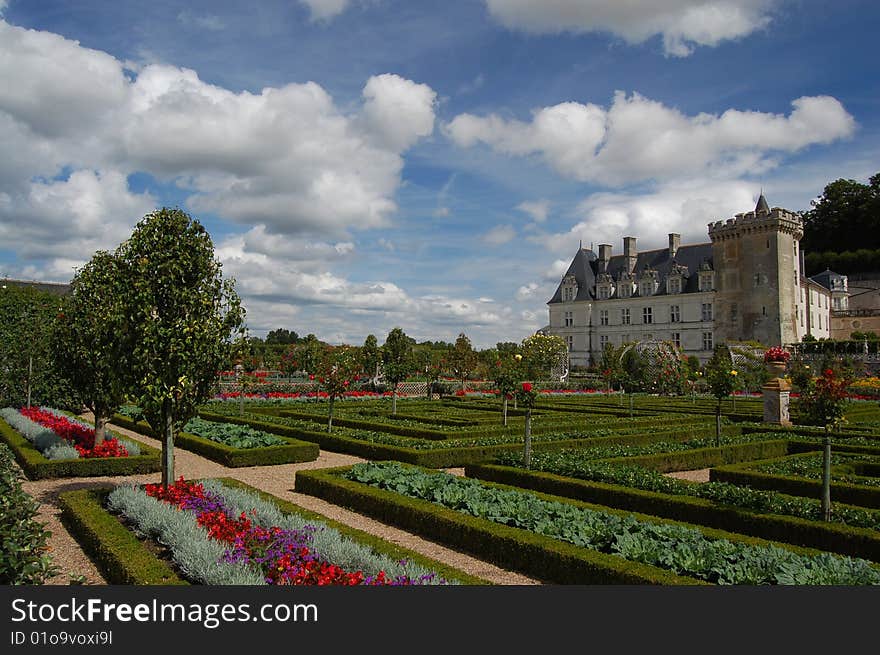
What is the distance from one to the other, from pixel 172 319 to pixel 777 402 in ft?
63.7

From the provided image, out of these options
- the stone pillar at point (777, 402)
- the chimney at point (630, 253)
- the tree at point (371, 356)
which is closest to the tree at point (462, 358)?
the tree at point (371, 356)

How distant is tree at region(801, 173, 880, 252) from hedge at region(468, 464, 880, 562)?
73054 mm

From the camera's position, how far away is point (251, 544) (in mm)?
6988

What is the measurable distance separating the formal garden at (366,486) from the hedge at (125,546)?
37mm

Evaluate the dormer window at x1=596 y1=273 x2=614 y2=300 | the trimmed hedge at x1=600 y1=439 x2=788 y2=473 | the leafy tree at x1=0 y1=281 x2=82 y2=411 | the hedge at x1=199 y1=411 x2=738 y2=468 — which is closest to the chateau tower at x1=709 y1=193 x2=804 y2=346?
the dormer window at x1=596 y1=273 x2=614 y2=300

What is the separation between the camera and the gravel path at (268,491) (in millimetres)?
7336

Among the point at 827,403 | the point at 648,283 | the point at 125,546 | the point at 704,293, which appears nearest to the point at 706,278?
the point at 704,293

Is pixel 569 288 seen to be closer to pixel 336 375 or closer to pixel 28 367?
pixel 336 375

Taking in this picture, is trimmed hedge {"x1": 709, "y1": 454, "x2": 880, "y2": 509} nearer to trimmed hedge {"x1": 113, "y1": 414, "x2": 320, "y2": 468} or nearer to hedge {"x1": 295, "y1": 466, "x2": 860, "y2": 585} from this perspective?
hedge {"x1": 295, "y1": 466, "x2": 860, "y2": 585}

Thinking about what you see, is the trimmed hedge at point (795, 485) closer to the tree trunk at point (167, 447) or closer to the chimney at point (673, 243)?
the tree trunk at point (167, 447)

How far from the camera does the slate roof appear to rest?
191 ft

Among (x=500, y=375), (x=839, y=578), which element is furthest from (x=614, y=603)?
(x=500, y=375)

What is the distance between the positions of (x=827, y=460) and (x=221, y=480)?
9.20m

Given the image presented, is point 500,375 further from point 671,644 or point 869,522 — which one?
point 671,644
